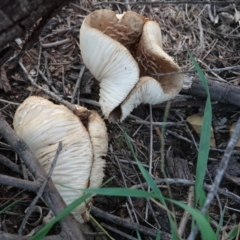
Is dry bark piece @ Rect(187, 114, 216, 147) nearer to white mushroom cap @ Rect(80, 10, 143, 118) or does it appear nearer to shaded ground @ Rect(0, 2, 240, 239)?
shaded ground @ Rect(0, 2, 240, 239)

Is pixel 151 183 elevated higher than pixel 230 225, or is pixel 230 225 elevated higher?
pixel 151 183

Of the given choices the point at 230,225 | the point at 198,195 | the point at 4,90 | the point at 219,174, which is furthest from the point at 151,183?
the point at 4,90

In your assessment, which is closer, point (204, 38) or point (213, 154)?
point (213, 154)

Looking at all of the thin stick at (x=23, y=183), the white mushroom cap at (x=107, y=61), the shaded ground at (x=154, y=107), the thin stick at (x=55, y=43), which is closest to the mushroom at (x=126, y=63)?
the white mushroom cap at (x=107, y=61)

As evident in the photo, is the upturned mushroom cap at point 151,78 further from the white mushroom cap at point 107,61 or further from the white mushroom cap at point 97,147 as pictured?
the white mushroom cap at point 97,147

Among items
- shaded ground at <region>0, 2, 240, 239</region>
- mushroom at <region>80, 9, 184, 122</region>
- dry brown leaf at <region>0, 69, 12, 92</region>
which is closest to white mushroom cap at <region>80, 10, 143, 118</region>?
mushroom at <region>80, 9, 184, 122</region>

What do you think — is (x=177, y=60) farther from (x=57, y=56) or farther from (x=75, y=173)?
(x=75, y=173)

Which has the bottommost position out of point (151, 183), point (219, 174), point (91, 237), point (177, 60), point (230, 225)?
point (230, 225)

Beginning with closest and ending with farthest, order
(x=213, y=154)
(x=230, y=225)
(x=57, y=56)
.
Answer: (x=230, y=225), (x=213, y=154), (x=57, y=56)

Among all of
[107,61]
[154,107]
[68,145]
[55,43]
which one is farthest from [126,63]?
[55,43]
